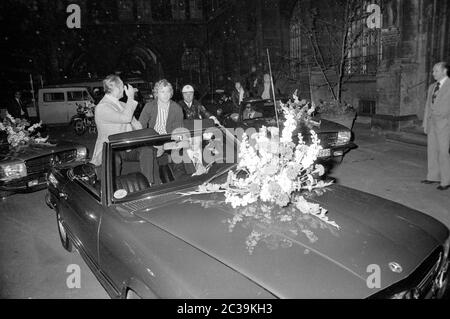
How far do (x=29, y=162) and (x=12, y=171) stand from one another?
30cm

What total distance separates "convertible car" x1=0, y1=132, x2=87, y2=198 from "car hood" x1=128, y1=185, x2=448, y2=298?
4057mm

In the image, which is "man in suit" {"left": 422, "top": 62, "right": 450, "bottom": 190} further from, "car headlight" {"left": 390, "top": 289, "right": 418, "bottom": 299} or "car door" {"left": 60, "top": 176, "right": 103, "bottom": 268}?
"car door" {"left": 60, "top": 176, "right": 103, "bottom": 268}

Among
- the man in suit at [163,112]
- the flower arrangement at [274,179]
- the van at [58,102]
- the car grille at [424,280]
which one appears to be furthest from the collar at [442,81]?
the van at [58,102]

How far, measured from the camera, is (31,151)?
6.46 m

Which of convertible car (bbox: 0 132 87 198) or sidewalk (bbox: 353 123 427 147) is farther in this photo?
sidewalk (bbox: 353 123 427 147)

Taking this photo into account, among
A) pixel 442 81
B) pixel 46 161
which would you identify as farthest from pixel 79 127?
pixel 442 81

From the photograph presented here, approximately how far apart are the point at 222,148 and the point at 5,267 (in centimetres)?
291

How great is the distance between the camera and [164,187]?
3145 mm

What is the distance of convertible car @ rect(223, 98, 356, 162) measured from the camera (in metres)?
6.88

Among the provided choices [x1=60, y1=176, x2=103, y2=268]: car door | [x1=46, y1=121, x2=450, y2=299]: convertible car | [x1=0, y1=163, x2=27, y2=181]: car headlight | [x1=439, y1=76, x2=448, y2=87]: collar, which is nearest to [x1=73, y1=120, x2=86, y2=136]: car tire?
[x1=0, y1=163, x2=27, y2=181]: car headlight

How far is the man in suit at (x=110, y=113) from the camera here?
4.51m

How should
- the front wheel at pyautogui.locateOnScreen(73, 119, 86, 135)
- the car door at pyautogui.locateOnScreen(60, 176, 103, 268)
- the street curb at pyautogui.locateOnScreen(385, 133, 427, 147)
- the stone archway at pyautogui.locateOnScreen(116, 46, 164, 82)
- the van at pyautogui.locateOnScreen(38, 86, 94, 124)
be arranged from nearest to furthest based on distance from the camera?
the car door at pyautogui.locateOnScreen(60, 176, 103, 268), the street curb at pyautogui.locateOnScreen(385, 133, 427, 147), the front wheel at pyautogui.locateOnScreen(73, 119, 86, 135), the van at pyautogui.locateOnScreen(38, 86, 94, 124), the stone archway at pyautogui.locateOnScreen(116, 46, 164, 82)

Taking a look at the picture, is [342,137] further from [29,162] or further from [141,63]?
[141,63]
